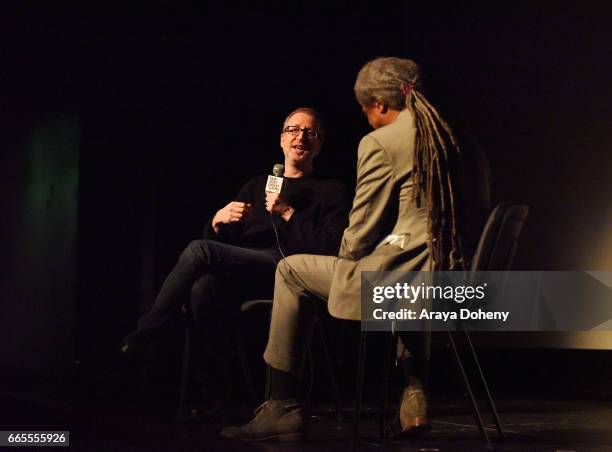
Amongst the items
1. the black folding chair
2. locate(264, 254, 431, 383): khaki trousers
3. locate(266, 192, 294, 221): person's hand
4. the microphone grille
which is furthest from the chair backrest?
the microphone grille

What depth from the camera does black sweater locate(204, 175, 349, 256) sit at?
3.19 m

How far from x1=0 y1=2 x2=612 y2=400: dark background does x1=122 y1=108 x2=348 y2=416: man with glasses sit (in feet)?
3.67

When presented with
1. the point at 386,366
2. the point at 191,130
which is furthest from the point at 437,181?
the point at 191,130

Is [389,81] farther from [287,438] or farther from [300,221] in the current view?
[287,438]

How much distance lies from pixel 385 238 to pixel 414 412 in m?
0.50

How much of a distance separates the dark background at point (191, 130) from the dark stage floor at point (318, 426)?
805mm

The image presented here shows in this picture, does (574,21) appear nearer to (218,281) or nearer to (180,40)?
(180,40)

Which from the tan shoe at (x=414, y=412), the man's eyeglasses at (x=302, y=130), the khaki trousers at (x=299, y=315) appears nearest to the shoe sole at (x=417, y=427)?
the tan shoe at (x=414, y=412)

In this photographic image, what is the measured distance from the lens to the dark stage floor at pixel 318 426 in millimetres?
2617

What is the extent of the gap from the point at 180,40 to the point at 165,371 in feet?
5.30

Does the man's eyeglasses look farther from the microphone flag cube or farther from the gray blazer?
the gray blazer

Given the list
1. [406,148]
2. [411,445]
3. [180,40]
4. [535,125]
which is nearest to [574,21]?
[535,125]

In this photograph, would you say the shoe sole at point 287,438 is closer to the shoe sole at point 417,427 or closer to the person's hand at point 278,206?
the shoe sole at point 417,427

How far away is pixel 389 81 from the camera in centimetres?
269
